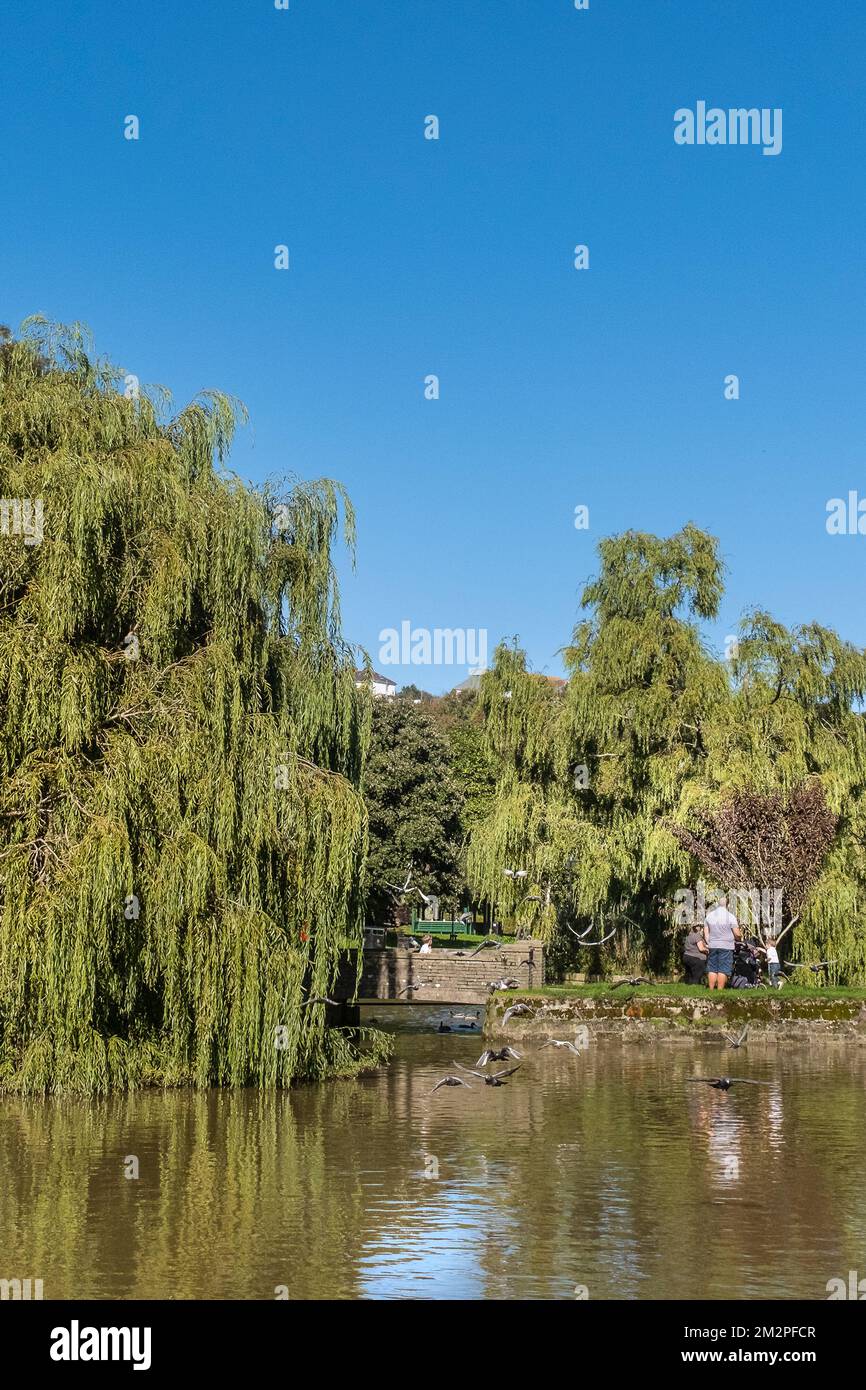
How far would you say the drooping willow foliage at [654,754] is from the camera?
3003 cm

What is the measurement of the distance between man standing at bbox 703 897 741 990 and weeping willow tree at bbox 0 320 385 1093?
845cm

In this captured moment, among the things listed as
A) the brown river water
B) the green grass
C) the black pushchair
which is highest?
the black pushchair

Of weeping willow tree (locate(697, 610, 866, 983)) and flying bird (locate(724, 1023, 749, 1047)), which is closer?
flying bird (locate(724, 1023, 749, 1047))

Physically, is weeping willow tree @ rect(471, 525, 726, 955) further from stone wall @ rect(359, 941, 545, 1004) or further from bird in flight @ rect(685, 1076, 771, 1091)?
bird in flight @ rect(685, 1076, 771, 1091)

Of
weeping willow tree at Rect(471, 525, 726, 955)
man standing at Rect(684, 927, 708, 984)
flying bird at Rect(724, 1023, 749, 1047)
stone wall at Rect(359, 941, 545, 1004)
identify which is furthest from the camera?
stone wall at Rect(359, 941, 545, 1004)

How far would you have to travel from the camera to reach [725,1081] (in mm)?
17062

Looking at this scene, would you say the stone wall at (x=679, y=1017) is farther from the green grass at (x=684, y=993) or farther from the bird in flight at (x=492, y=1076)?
the bird in flight at (x=492, y=1076)

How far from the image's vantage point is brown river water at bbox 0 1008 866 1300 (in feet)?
28.1

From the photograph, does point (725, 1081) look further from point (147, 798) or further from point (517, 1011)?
point (147, 798)

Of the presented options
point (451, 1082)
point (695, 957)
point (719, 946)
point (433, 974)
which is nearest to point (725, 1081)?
point (451, 1082)

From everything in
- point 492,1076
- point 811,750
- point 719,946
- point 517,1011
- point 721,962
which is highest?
point 811,750

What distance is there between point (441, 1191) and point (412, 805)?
152ft

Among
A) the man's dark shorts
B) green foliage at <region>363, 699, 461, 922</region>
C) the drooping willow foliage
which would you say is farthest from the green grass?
green foliage at <region>363, 699, 461, 922</region>
